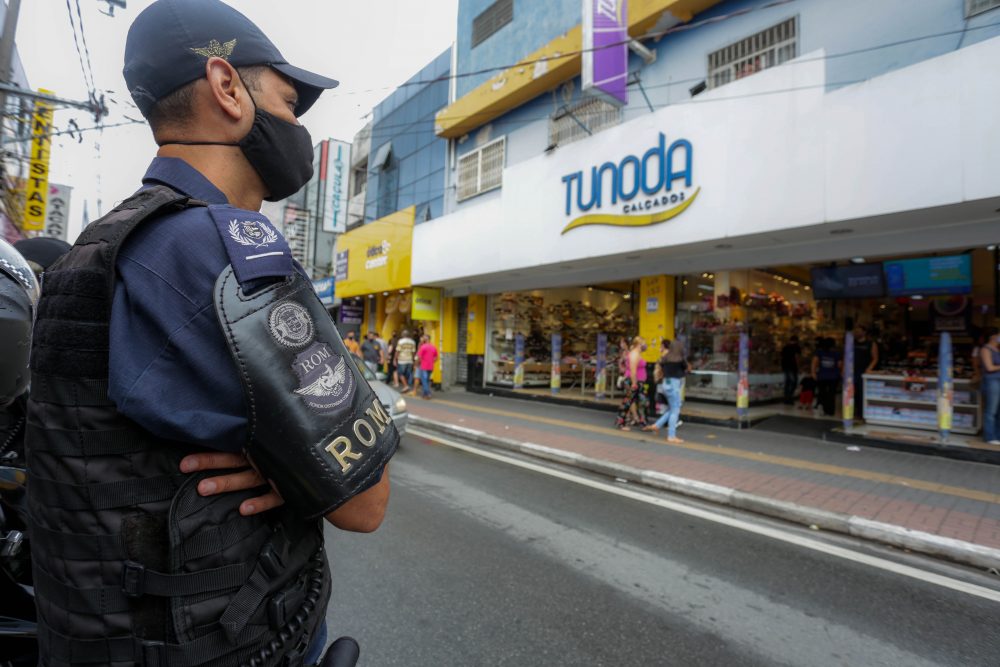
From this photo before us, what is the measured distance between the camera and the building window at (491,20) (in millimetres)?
14750

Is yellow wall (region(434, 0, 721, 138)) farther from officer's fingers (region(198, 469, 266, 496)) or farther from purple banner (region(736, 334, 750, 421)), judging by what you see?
officer's fingers (region(198, 469, 266, 496))

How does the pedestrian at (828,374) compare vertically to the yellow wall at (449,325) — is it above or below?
below

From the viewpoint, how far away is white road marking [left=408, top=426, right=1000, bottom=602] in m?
3.66

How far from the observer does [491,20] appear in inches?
605

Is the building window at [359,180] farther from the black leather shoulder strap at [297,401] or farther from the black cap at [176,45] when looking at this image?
the black leather shoulder strap at [297,401]

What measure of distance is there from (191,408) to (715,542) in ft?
15.1

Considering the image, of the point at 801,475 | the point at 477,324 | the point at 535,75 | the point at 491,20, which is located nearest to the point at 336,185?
the point at 491,20

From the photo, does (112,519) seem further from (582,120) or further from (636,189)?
(582,120)

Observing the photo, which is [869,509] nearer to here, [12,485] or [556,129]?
[12,485]

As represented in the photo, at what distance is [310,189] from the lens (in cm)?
2883

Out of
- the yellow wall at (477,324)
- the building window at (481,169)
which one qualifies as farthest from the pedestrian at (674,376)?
the yellow wall at (477,324)

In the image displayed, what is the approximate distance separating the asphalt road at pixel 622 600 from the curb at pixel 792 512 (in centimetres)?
79

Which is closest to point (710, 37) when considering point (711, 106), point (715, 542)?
point (711, 106)

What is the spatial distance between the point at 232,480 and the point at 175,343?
0.25 meters
